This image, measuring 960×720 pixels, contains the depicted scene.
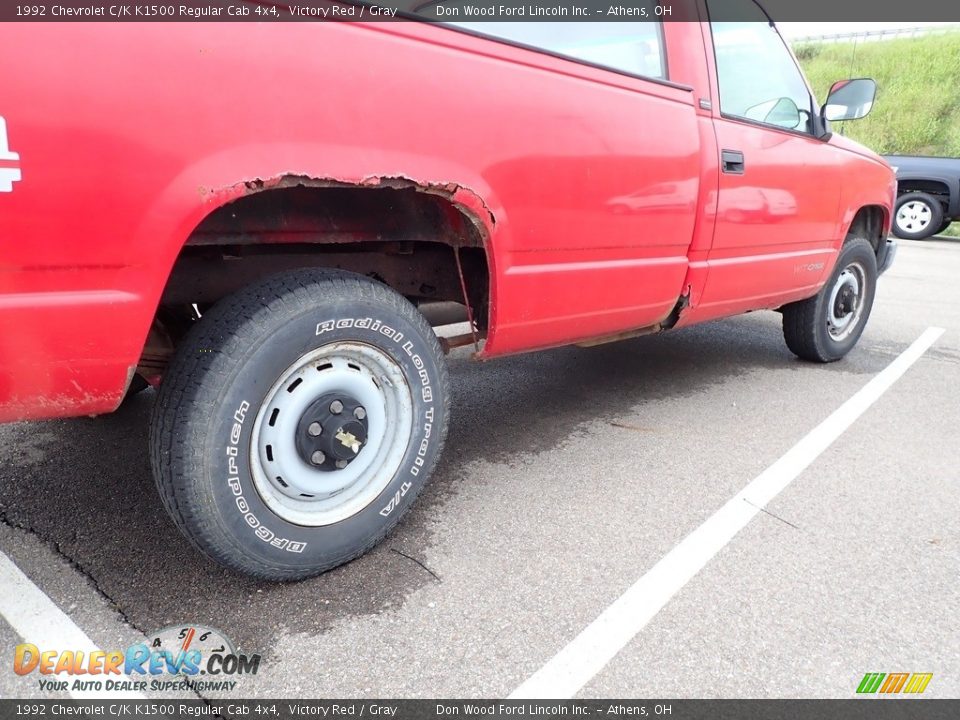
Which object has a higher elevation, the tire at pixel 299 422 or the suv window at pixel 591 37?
the suv window at pixel 591 37

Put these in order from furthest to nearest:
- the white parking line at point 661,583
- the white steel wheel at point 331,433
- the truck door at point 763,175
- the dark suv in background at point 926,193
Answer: the dark suv in background at point 926,193 < the truck door at point 763,175 < the white steel wheel at point 331,433 < the white parking line at point 661,583

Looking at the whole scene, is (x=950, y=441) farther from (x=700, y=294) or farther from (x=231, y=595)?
(x=231, y=595)

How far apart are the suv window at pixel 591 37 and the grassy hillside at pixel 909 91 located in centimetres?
2010

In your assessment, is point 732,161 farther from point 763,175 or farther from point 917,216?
point 917,216

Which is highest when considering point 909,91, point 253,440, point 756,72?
point 909,91

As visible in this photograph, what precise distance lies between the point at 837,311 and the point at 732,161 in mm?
2044

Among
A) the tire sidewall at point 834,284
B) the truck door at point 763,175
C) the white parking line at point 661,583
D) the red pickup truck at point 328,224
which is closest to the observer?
the red pickup truck at point 328,224

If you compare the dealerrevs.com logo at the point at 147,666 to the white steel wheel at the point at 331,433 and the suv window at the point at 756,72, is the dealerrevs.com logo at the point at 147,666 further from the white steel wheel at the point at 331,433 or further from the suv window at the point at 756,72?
the suv window at the point at 756,72

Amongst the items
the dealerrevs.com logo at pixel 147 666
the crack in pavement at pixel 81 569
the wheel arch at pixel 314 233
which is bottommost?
the dealerrevs.com logo at pixel 147 666

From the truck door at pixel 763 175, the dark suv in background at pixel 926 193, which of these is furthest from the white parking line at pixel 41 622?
the dark suv in background at pixel 926 193

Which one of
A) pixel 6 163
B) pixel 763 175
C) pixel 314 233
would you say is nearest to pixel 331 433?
pixel 314 233

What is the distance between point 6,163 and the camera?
1313 mm

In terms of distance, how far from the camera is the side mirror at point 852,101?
3906 mm

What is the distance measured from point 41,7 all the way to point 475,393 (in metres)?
2.67
